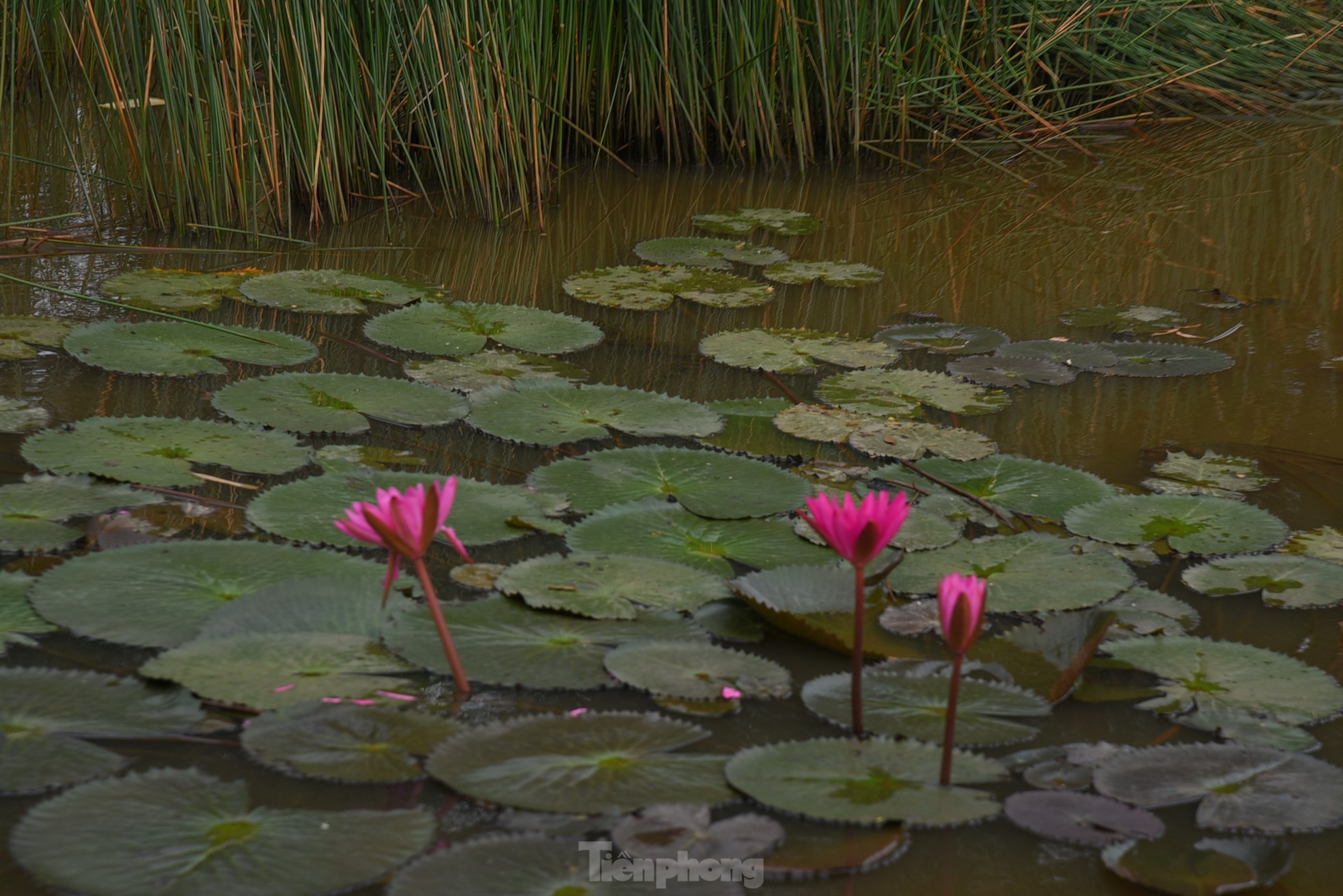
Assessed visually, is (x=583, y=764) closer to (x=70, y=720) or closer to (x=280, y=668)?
(x=280, y=668)

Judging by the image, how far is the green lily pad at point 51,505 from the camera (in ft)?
5.58

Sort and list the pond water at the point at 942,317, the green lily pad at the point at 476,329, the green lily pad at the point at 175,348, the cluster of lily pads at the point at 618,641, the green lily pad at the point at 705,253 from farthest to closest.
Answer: the green lily pad at the point at 705,253
the green lily pad at the point at 476,329
the green lily pad at the point at 175,348
the pond water at the point at 942,317
the cluster of lily pads at the point at 618,641

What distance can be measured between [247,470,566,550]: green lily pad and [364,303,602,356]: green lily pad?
742 mm

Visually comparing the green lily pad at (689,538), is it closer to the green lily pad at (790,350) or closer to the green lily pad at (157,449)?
the green lily pad at (157,449)

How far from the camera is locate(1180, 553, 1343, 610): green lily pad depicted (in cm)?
175

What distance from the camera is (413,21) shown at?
11.7 ft

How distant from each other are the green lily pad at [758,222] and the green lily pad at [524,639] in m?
2.52

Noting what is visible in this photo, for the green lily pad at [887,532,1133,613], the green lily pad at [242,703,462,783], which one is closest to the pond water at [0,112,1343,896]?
the green lily pad at [242,703,462,783]

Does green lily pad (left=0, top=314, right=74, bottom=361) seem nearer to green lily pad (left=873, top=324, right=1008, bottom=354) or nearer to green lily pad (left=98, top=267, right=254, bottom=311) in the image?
green lily pad (left=98, top=267, right=254, bottom=311)

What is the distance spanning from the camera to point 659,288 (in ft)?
10.6

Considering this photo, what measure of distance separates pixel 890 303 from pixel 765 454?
1214 mm

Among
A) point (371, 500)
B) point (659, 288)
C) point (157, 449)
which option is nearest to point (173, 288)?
point (157, 449)

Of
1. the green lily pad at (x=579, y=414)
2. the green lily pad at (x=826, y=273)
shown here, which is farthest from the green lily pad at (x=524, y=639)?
the green lily pad at (x=826, y=273)

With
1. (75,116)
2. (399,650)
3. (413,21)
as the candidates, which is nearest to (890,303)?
(413,21)
